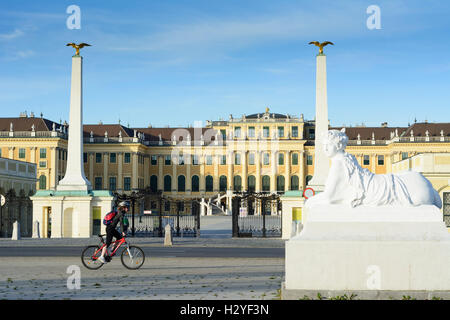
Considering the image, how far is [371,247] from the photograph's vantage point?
29.6 feet

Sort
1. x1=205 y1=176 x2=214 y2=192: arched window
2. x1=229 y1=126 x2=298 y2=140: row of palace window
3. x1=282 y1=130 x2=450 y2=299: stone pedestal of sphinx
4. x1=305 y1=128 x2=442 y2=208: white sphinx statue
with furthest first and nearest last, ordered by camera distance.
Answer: x1=205 y1=176 x2=214 y2=192: arched window
x1=229 y1=126 x2=298 y2=140: row of palace window
x1=305 y1=128 x2=442 y2=208: white sphinx statue
x1=282 y1=130 x2=450 y2=299: stone pedestal of sphinx

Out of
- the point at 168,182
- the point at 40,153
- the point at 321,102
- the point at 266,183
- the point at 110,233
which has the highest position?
the point at 40,153

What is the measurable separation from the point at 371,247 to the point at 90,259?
792cm

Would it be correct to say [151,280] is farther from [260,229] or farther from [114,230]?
[260,229]

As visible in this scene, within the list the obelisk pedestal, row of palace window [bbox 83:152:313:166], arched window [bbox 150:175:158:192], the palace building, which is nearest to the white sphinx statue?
the obelisk pedestal

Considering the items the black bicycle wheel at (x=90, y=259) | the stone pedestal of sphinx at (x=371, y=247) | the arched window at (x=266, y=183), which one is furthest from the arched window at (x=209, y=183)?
the stone pedestal of sphinx at (x=371, y=247)

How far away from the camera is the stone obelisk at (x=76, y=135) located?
2925 centimetres

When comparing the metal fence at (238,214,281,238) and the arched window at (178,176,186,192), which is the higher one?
the arched window at (178,176,186,192)

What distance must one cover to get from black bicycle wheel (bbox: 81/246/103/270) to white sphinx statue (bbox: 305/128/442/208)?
6949 mm

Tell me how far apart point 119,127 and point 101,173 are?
24.3 ft

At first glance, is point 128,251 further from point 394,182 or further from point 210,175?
point 210,175

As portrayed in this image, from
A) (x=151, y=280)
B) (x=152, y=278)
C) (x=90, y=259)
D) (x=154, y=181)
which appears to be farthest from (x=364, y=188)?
(x=154, y=181)

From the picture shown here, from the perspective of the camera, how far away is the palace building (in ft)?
305

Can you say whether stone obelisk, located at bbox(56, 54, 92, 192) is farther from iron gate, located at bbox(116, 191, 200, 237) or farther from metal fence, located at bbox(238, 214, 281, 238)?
metal fence, located at bbox(238, 214, 281, 238)
